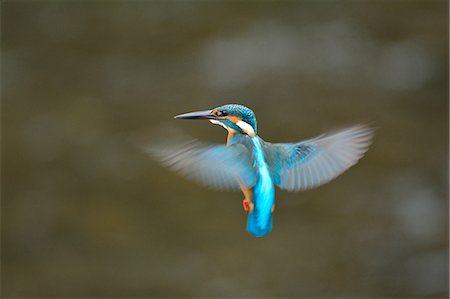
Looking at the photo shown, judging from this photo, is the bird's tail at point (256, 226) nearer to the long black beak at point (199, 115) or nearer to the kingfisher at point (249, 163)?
the kingfisher at point (249, 163)

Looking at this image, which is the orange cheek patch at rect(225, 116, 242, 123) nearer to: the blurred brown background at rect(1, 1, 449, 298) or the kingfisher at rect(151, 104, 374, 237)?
the kingfisher at rect(151, 104, 374, 237)

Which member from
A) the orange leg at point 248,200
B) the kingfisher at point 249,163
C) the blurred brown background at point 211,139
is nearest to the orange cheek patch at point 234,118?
the kingfisher at point 249,163

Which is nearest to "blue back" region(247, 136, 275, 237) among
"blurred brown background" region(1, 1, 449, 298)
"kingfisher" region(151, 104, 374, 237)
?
"kingfisher" region(151, 104, 374, 237)

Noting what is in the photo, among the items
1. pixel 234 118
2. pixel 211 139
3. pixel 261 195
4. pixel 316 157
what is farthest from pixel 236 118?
pixel 211 139

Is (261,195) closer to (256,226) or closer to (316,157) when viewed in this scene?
(256,226)

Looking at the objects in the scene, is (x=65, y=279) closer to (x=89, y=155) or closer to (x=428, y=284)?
(x=89, y=155)

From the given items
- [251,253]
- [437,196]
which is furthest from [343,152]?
[437,196]
